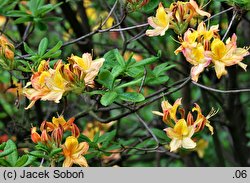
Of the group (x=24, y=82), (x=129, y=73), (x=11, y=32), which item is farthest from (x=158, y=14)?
(x=11, y=32)

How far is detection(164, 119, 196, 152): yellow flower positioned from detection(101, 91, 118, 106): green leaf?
7.9 inches

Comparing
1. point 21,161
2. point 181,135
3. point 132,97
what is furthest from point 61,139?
point 181,135

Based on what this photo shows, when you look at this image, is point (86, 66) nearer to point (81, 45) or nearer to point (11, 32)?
point (81, 45)

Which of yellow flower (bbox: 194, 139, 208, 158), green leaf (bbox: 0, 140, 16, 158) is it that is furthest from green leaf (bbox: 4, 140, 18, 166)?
yellow flower (bbox: 194, 139, 208, 158)

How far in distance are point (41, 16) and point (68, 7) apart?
80 cm

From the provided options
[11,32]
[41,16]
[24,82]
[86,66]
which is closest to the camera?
[86,66]

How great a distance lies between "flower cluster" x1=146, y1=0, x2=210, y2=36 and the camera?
6.37ft

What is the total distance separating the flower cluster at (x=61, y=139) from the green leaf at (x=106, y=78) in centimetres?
16

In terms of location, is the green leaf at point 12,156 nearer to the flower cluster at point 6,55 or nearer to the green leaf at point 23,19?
the flower cluster at point 6,55

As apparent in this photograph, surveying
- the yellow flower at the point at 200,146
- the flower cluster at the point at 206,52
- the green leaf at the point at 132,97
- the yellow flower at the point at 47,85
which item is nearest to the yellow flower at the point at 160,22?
the flower cluster at the point at 206,52

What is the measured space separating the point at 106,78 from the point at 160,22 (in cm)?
30

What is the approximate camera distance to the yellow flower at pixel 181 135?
1863mm

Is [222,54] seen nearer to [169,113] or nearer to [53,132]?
[169,113]
